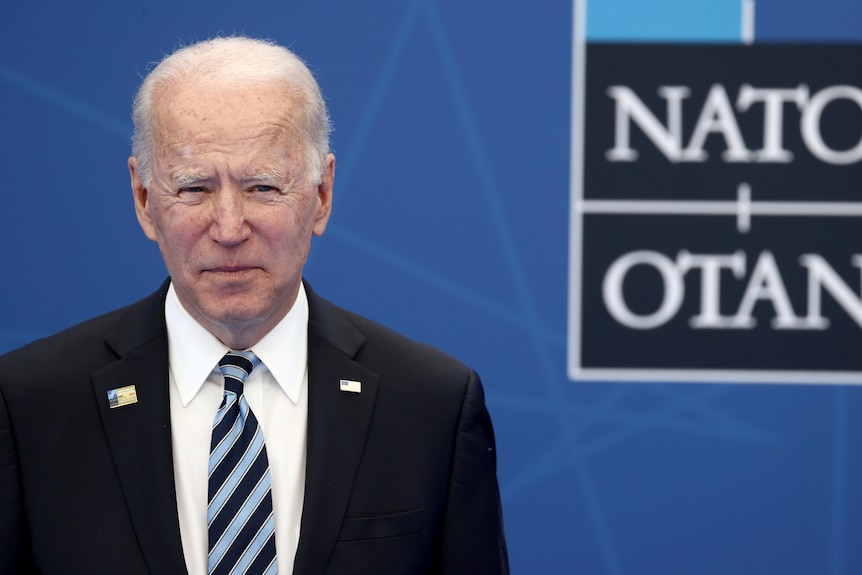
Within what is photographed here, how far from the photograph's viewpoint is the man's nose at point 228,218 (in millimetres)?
1354

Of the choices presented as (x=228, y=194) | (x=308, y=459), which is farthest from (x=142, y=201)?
(x=308, y=459)

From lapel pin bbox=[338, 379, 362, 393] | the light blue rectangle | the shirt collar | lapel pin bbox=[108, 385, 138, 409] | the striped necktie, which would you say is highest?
the light blue rectangle

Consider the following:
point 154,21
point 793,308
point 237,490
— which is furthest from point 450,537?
point 154,21

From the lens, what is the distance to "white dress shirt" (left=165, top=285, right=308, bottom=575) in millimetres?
1421

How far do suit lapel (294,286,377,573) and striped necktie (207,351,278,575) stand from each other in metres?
0.05

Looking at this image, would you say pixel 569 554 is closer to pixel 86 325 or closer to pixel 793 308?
pixel 793 308

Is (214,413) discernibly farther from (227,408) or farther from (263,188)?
(263,188)

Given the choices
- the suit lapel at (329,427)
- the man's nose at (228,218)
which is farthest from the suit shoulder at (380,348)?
the man's nose at (228,218)

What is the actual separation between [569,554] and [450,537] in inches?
47.8

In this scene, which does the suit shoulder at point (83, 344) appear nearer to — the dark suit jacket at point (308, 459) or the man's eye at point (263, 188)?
the dark suit jacket at point (308, 459)

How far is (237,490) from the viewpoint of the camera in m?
1.40

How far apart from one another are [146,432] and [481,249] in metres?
1.32

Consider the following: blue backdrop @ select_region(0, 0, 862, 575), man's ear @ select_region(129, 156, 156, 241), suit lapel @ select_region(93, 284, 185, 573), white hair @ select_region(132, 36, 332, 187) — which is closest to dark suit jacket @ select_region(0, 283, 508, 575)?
suit lapel @ select_region(93, 284, 185, 573)

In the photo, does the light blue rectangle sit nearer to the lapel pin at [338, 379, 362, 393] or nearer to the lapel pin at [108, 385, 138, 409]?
the lapel pin at [338, 379, 362, 393]
